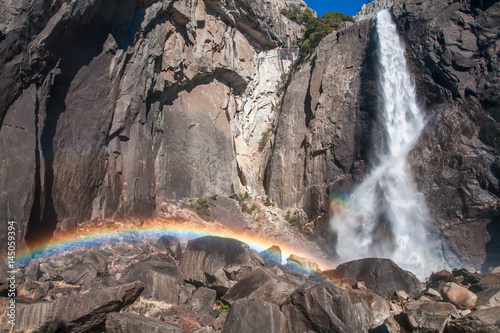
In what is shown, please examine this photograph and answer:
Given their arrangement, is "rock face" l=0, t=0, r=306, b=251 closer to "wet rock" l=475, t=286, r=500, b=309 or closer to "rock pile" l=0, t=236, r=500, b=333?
"rock pile" l=0, t=236, r=500, b=333

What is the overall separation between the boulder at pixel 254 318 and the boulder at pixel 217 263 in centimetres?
226

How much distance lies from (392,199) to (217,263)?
1241cm

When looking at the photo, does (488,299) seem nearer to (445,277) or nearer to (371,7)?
(445,277)

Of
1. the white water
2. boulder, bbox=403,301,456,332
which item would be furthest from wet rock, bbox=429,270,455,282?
the white water

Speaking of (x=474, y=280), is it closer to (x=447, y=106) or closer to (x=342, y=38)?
(x=447, y=106)

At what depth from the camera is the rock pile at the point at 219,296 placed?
7715mm

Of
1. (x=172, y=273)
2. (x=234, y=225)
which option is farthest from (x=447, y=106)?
(x=172, y=273)

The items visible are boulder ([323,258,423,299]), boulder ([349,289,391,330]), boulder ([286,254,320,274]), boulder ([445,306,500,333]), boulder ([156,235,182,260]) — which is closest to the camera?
boulder ([445,306,500,333])

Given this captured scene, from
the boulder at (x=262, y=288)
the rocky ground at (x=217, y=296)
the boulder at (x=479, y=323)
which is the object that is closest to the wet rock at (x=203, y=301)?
the rocky ground at (x=217, y=296)

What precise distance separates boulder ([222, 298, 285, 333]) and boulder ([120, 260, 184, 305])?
2235 millimetres

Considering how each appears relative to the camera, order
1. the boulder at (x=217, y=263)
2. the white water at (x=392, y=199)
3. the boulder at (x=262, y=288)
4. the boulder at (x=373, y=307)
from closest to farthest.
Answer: the boulder at (x=262, y=288) < the boulder at (x=373, y=307) < the boulder at (x=217, y=263) < the white water at (x=392, y=199)

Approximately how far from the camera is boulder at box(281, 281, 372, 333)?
7969 millimetres

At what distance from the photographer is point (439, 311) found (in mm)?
8234

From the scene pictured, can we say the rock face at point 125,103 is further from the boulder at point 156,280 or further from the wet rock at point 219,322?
the wet rock at point 219,322
